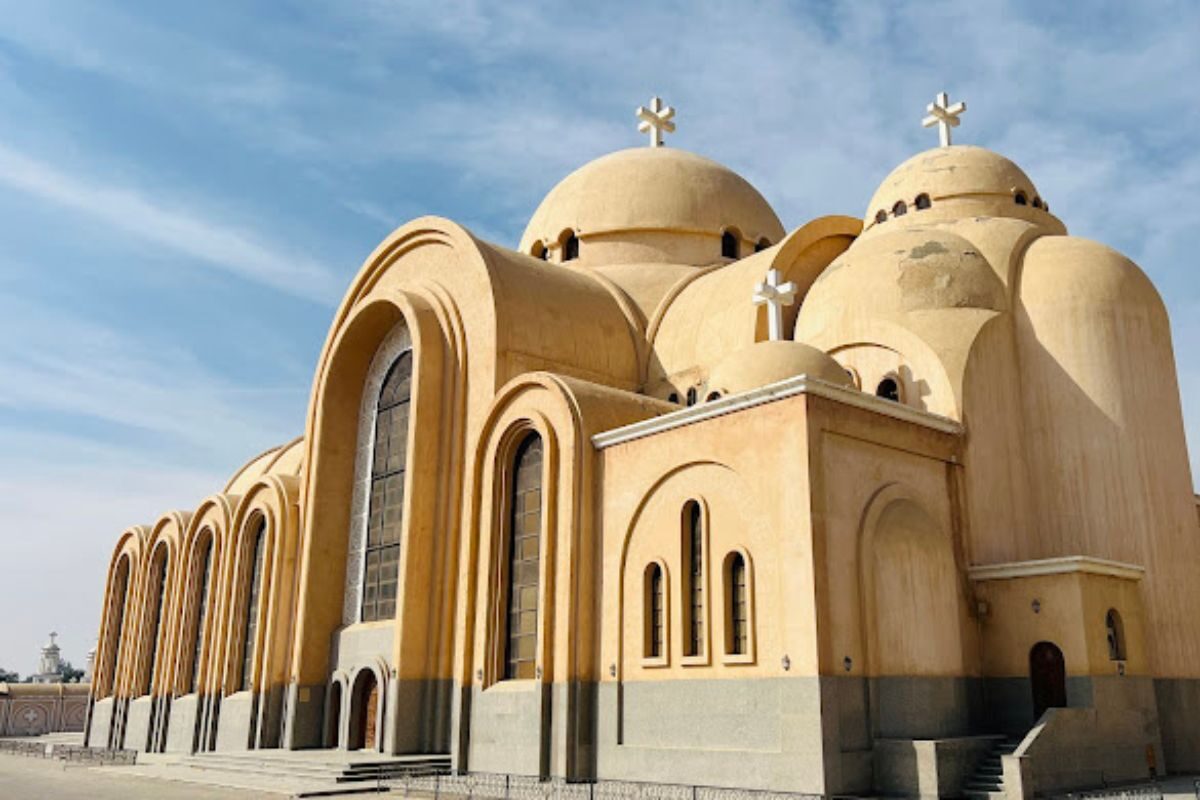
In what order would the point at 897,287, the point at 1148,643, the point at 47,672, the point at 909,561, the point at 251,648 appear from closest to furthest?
the point at 909,561
the point at 1148,643
the point at 897,287
the point at 251,648
the point at 47,672

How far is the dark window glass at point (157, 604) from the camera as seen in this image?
1249 inches

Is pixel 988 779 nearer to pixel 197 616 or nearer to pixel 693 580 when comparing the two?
pixel 693 580

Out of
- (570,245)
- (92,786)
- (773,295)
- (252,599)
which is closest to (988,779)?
(773,295)

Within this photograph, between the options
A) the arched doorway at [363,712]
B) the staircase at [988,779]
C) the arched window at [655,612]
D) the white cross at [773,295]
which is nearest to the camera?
the staircase at [988,779]

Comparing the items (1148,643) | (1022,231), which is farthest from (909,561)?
(1022,231)

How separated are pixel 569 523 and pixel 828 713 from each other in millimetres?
5587

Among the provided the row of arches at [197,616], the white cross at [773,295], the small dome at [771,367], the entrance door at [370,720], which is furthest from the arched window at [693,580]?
the row of arches at [197,616]

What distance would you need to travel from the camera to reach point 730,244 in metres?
28.0

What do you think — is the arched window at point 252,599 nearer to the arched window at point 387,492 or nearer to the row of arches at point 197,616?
the row of arches at point 197,616

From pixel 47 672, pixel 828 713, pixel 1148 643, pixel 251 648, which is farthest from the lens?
pixel 47 672

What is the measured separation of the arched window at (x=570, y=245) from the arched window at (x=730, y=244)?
3954 mm

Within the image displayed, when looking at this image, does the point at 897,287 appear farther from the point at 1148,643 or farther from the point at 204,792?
the point at 204,792

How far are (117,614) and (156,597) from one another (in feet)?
12.5

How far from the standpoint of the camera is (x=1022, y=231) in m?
19.9
